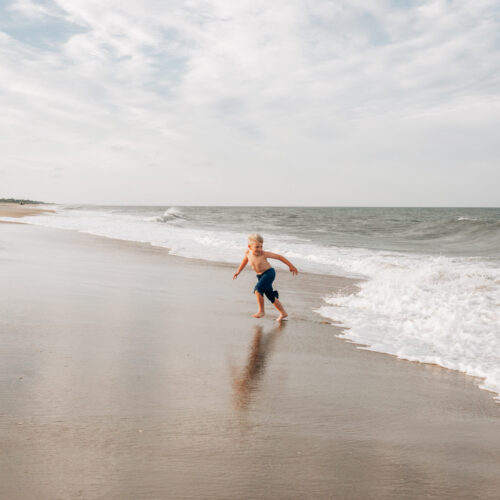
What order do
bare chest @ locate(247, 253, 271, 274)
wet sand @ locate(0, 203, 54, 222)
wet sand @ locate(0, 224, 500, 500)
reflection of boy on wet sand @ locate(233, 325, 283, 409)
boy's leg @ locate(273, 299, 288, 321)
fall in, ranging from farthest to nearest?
1. wet sand @ locate(0, 203, 54, 222)
2. bare chest @ locate(247, 253, 271, 274)
3. boy's leg @ locate(273, 299, 288, 321)
4. reflection of boy on wet sand @ locate(233, 325, 283, 409)
5. wet sand @ locate(0, 224, 500, 500)

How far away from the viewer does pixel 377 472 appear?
8.92 ft

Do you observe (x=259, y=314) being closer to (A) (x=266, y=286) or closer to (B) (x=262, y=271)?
(A) (x=266, y=286)

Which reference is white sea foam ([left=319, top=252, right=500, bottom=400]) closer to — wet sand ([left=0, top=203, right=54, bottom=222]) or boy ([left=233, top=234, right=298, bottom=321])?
boy ([left=233, top=234, right=298, bottom=321])

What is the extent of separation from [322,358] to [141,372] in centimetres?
187

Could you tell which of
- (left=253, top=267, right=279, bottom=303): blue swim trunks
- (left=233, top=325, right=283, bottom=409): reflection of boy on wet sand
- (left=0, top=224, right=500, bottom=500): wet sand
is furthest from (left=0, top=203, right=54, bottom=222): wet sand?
(left=233, top=325, right=283, bottom=409): reflection of boy on wet sand

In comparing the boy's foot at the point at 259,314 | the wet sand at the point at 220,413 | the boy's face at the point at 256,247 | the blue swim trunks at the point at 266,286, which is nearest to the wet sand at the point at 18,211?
the boy's face at the point at 256,247

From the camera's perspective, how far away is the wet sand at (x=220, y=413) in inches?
100

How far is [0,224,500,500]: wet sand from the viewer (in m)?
2.55

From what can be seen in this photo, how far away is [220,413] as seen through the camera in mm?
3375

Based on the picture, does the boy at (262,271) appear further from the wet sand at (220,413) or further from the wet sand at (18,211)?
the wet sand at (18,211)

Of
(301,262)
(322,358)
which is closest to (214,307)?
(322,358)

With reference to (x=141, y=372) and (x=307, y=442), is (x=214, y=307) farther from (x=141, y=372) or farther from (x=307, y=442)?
(x=307, y=442)

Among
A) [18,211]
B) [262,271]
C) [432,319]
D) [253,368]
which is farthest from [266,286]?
[18,211]

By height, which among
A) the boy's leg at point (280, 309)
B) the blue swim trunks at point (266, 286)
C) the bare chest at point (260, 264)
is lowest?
the boy's leg at point (280, 309)
